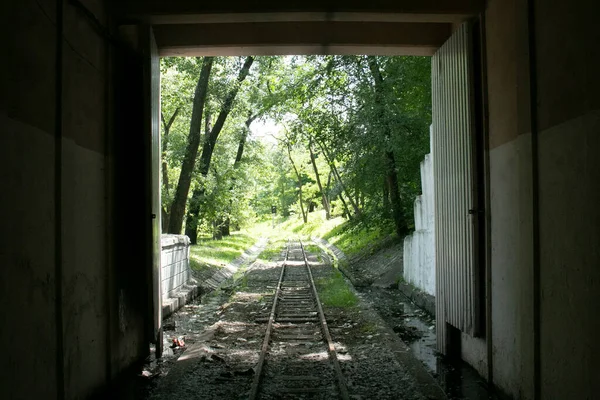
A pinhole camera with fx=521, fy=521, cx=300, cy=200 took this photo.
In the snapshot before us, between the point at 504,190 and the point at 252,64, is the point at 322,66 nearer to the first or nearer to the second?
the point at 252,64

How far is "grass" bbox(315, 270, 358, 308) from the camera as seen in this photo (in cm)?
1257

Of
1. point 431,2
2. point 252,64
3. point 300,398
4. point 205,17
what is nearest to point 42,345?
point 300,398

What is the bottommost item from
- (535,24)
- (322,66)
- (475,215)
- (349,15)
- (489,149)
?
(475,215)

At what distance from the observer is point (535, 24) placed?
4902 mm

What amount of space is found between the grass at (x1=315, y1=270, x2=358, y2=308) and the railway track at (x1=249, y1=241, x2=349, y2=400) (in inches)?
17.8

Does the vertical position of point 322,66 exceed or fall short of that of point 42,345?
it exceeds it

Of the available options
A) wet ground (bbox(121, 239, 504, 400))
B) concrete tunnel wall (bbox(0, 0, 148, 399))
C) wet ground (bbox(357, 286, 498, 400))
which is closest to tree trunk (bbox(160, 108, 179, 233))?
wet ground (bbox(357, 286, 498, 400))

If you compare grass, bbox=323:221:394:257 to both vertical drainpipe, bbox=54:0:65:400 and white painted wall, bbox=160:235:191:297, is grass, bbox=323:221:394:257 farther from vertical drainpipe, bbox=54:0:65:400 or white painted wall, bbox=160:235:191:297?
vertical drainpipe, bbox=54:0:65:400

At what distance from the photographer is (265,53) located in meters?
8.34

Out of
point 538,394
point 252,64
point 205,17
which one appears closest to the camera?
point 538,394

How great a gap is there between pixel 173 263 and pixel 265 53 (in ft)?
21.8

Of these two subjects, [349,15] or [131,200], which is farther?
[131,200]

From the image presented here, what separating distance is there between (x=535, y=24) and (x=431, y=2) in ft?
6.80

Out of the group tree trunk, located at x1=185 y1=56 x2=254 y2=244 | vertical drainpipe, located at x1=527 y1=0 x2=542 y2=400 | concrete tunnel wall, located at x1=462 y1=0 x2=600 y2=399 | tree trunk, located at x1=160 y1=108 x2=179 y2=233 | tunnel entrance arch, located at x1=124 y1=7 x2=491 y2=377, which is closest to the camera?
concrete tunnel wall, located at x1=462 y1=0 x2=600 y2=399
